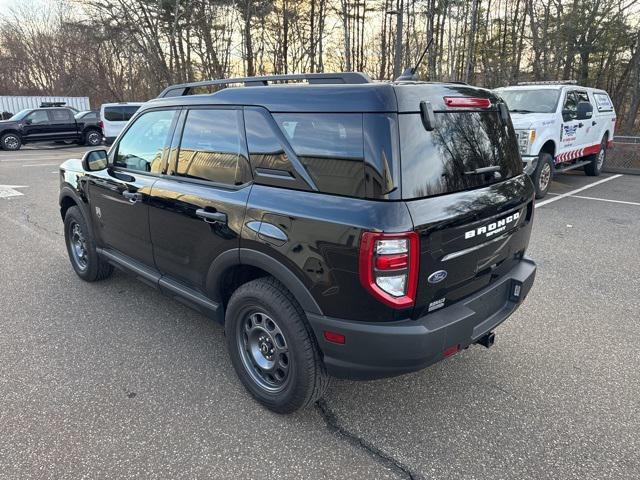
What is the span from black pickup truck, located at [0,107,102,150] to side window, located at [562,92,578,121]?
18.8 meters

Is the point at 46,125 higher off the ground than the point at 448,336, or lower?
higher

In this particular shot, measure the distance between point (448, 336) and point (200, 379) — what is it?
1.67m

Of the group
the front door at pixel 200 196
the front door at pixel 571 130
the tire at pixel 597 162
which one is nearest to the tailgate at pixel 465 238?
the front door at pixel 200 196

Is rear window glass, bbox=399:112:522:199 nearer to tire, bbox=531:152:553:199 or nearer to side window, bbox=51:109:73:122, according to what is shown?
tire, bbox=531:152:553:199

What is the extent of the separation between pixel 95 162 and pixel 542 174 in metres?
7.47

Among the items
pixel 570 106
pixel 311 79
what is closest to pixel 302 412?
pixel 311 79

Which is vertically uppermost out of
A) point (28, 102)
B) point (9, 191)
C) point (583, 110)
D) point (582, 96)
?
point (28, 102)

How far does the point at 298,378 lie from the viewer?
7.71ft

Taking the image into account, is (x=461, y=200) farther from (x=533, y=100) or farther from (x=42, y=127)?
(x=42, y=127)

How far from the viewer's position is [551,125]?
7914mm

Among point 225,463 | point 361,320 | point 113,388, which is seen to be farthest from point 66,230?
point 361,320

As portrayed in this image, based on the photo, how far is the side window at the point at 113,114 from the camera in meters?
17.5

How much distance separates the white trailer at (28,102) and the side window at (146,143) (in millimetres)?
30251

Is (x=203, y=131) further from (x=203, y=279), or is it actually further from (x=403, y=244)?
(x=403, y=244)
